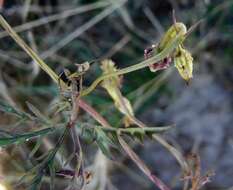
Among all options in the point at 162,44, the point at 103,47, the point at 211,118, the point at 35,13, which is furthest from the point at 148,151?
the point at 162,44

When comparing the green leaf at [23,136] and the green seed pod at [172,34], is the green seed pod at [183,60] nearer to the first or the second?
the green seed pod at [172,34]

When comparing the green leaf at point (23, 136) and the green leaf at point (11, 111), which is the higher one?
the green leaf at point (11, 111)

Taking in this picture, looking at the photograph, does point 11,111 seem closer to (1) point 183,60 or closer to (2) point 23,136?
(2) point 23,136

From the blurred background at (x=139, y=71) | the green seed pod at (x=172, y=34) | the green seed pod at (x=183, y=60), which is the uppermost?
the blurred background at (x=139, y=71)

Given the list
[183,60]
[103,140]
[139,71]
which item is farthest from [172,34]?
[139,71]

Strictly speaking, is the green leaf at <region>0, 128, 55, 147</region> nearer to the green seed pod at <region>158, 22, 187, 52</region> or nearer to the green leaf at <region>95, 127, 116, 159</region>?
the green leaf at <region>95, 127, 116, 159</region>

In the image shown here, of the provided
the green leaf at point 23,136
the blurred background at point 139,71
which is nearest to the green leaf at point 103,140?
the green leaf at point 23,136

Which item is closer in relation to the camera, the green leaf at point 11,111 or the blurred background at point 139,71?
the green leaf at point 11,111

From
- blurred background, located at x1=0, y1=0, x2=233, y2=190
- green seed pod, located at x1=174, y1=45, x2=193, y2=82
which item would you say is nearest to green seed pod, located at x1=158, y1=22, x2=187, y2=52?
green seed pod, located at x1=174, y1=45, x2=193, y2=82
